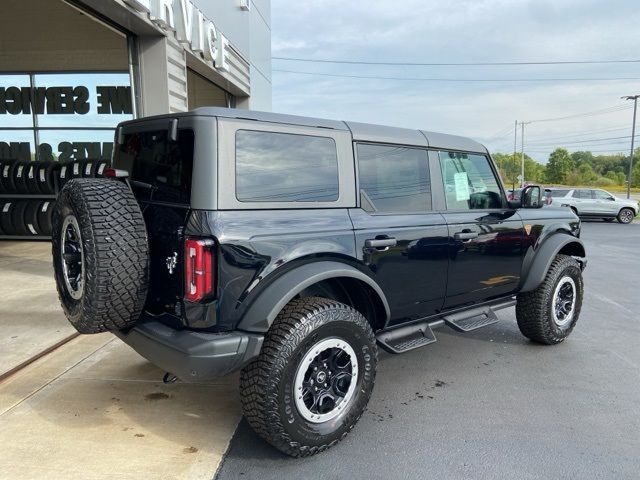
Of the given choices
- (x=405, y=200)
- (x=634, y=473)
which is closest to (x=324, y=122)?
(x=405, y=200)

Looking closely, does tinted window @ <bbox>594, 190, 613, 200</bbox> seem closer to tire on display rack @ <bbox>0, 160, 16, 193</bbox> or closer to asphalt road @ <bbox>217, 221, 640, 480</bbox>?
asphalt road @ <bbox>217, 221, 640, 480</bbox>

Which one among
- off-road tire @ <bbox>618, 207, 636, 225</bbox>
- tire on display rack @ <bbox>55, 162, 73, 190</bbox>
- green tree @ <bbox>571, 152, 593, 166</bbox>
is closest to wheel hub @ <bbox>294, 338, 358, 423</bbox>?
tire on display rack @ <bbox>55, 162, 73, 190</bbox>

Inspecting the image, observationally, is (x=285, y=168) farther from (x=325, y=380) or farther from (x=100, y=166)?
(x=100, y=166)

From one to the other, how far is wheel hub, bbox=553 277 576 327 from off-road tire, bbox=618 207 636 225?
19354 mm

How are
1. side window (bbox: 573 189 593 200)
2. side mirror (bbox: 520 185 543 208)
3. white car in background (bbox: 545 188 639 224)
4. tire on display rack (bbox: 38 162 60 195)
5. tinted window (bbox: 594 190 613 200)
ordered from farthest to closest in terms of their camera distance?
side window (bbox: 573 189 593 200) → tinted window (bbox: 594 190 613 200) → white car in background (bbox: 545 188 639 224) → tire on display rack (bbox: 38 162 60 195) → side mirror (bbox: 520 185 543 208)

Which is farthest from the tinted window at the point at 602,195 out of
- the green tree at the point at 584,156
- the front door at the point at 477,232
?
the green tree at the point at 584,156

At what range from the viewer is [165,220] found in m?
2.72

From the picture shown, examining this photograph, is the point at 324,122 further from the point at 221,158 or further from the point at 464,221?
the point at 464,221

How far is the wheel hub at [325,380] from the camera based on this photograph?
110 inches

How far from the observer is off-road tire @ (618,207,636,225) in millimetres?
21125

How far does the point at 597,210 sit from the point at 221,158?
22.5 m

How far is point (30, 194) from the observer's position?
10727 mm

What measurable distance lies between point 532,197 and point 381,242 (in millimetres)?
1969

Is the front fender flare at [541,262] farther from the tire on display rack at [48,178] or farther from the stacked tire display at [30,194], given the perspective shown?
the tire on display rack at [48,178]
